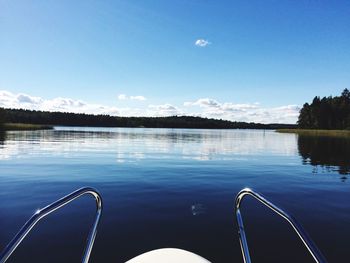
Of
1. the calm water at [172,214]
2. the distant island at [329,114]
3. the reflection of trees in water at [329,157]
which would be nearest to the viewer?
the calm water at [172,214]

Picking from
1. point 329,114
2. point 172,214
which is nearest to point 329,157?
point 172,214

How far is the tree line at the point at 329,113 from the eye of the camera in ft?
395

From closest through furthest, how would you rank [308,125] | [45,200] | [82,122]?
1. [45,200]
2. [308,125]
3. [82,122]

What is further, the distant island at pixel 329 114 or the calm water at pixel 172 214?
the distant island at pixel 329 114

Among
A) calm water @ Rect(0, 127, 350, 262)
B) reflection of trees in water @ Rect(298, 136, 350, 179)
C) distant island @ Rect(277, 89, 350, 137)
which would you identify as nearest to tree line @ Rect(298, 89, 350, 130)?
distant island @ Rect(277, 89, 350, 137)

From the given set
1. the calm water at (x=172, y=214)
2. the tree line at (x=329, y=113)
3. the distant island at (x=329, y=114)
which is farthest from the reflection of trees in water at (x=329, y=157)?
the tree line at (x=329, y=113)

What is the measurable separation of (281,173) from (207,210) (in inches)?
410

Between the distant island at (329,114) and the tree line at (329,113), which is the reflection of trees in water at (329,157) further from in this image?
the tree line at (329,113)

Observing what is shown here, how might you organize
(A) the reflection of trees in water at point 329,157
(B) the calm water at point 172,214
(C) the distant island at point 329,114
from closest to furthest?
1. (B) the calm water at point 172,214
2. (A) the reflection of trees in water at point 329,157
3. (C) the distant island at point 329,114

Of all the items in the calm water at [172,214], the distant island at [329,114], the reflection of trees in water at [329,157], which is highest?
the distant island at [329,114]

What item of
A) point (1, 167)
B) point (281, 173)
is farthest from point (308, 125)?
point (1, 167)

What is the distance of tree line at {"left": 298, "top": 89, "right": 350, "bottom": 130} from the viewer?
120m

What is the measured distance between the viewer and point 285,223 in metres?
8.30

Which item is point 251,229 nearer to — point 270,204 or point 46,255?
point 270,204
